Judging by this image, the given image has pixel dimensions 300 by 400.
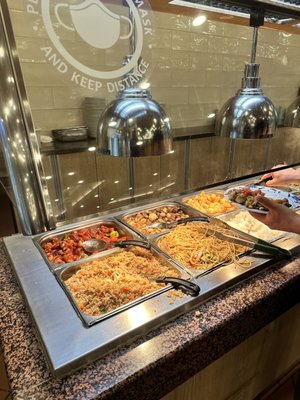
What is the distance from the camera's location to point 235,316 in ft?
3.27

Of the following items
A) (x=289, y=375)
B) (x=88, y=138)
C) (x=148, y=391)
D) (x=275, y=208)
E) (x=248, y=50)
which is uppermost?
(x=248, y=50)

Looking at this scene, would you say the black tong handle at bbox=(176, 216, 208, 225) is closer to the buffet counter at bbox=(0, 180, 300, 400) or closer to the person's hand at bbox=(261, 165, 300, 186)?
the buffet counter at bbox=(0, 180, 300, 400)

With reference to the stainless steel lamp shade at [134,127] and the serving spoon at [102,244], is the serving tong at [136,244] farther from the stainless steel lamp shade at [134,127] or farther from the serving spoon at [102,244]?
the stainless steel lamp shade at [134,127]

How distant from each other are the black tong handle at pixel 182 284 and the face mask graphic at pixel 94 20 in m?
1.31

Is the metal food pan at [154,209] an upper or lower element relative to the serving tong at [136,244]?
upper

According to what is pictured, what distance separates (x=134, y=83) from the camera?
112 cm

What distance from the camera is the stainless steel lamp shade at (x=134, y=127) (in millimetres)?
949

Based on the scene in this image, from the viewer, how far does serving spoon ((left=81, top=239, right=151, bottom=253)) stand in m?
1.30

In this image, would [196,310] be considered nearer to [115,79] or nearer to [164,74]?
[115,79]

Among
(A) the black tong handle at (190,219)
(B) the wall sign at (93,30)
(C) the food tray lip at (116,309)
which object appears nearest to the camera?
(C) the food tray lip at (116,309)

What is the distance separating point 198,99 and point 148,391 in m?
3.02

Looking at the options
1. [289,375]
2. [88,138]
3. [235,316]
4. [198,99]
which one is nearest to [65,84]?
[88,138]

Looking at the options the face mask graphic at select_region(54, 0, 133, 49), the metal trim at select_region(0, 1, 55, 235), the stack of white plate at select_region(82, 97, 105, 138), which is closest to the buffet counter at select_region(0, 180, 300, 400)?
the metal trim at select_region(0, 1, 55, 235)

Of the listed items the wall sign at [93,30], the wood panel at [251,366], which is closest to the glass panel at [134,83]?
the wall sign at [93,30]
